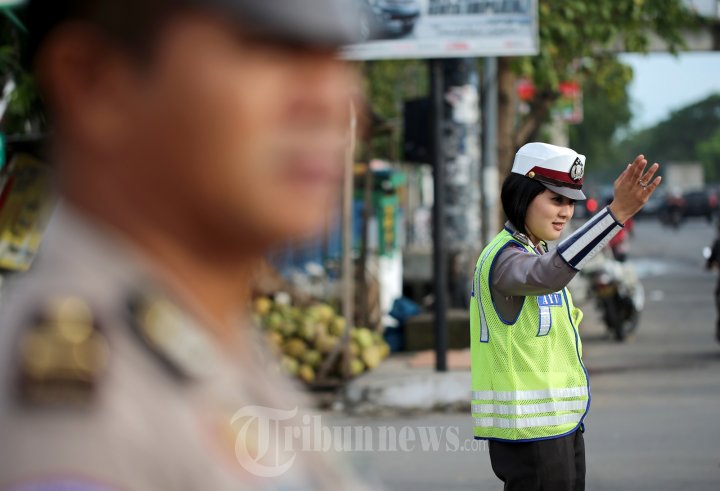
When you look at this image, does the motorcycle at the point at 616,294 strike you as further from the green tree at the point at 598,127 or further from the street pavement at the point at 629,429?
the green tree at the point at 598,127

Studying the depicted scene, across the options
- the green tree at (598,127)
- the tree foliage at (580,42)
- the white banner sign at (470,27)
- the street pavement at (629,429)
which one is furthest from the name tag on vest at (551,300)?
the green tree at (598,127)

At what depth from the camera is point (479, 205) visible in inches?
579

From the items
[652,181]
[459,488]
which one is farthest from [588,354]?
[652,181]

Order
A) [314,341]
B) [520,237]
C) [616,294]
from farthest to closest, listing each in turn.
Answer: [616,294] < [314,341] < [520,237]

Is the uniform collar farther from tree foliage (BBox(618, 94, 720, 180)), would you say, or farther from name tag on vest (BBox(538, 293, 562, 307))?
tree foliage (BBox(618, 94, 720, 180))

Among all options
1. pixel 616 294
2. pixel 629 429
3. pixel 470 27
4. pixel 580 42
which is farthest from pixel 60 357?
pixel 580 42

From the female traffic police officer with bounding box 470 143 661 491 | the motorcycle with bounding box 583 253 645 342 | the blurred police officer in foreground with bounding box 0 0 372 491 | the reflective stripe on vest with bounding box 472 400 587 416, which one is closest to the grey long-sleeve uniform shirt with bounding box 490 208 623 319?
the female traffic police officer with bounding box 470 143 661 491

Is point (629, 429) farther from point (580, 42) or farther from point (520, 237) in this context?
point (580, 42)

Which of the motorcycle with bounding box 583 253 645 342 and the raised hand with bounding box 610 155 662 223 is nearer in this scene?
the raised hand with bounding box 610 155 662 223

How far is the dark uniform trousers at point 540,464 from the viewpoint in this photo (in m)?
4.20

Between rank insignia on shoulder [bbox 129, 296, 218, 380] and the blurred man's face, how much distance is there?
86 millimetres

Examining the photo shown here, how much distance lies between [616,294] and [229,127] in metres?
14.8

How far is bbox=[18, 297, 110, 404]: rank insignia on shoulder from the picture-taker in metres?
0.89

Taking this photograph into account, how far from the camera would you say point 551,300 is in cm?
429
